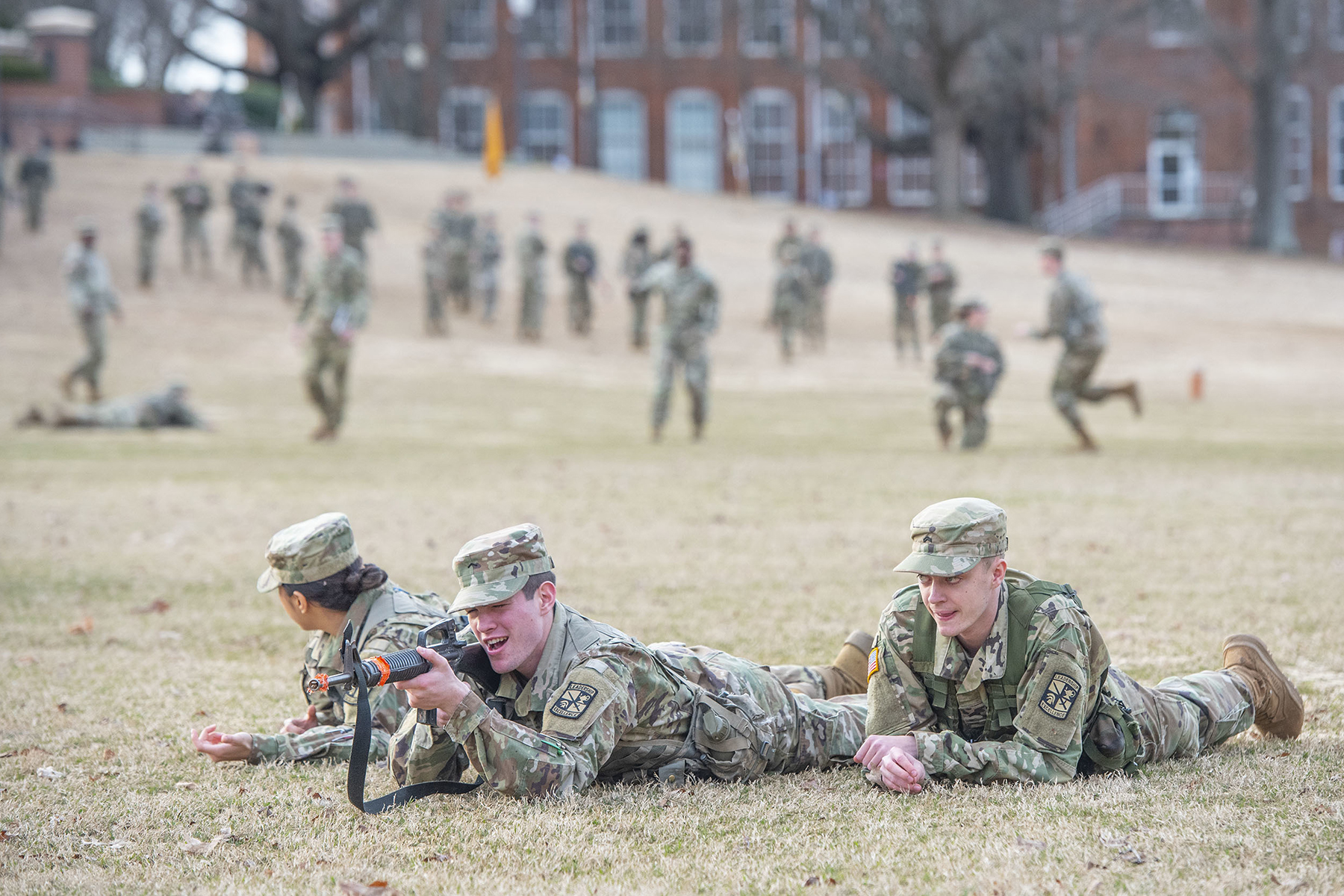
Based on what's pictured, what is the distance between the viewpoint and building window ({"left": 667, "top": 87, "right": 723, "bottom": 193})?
175 ft

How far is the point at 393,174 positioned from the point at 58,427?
1056 inches

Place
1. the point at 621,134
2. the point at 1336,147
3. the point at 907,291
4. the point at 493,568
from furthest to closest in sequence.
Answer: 1. the point at 621,134
2. the point at 1336,147
3. the point at 907,291
4. the point at 493,568

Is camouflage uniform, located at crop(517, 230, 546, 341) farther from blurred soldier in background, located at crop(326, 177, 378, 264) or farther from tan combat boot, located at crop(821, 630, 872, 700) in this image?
tan combat boot, located at crop(821, 630, 872, 700)

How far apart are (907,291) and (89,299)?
47.8ft

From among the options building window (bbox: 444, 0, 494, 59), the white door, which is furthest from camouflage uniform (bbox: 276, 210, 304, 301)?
the white door

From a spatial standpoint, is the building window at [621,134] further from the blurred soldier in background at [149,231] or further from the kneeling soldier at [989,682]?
the kneeling soldier at [989,682]

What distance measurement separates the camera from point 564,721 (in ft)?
14.7

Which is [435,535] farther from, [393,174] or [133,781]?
[393,174]

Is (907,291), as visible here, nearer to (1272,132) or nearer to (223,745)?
(1272,132)

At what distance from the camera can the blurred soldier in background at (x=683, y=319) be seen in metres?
15.9

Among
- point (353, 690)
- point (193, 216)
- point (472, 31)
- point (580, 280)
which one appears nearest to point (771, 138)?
point (472, 31)

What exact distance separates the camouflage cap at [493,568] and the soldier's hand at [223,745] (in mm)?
1350

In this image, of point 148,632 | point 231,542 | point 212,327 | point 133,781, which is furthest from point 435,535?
point 212,327

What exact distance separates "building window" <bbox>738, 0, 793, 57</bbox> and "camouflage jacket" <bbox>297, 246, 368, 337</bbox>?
119 feet
